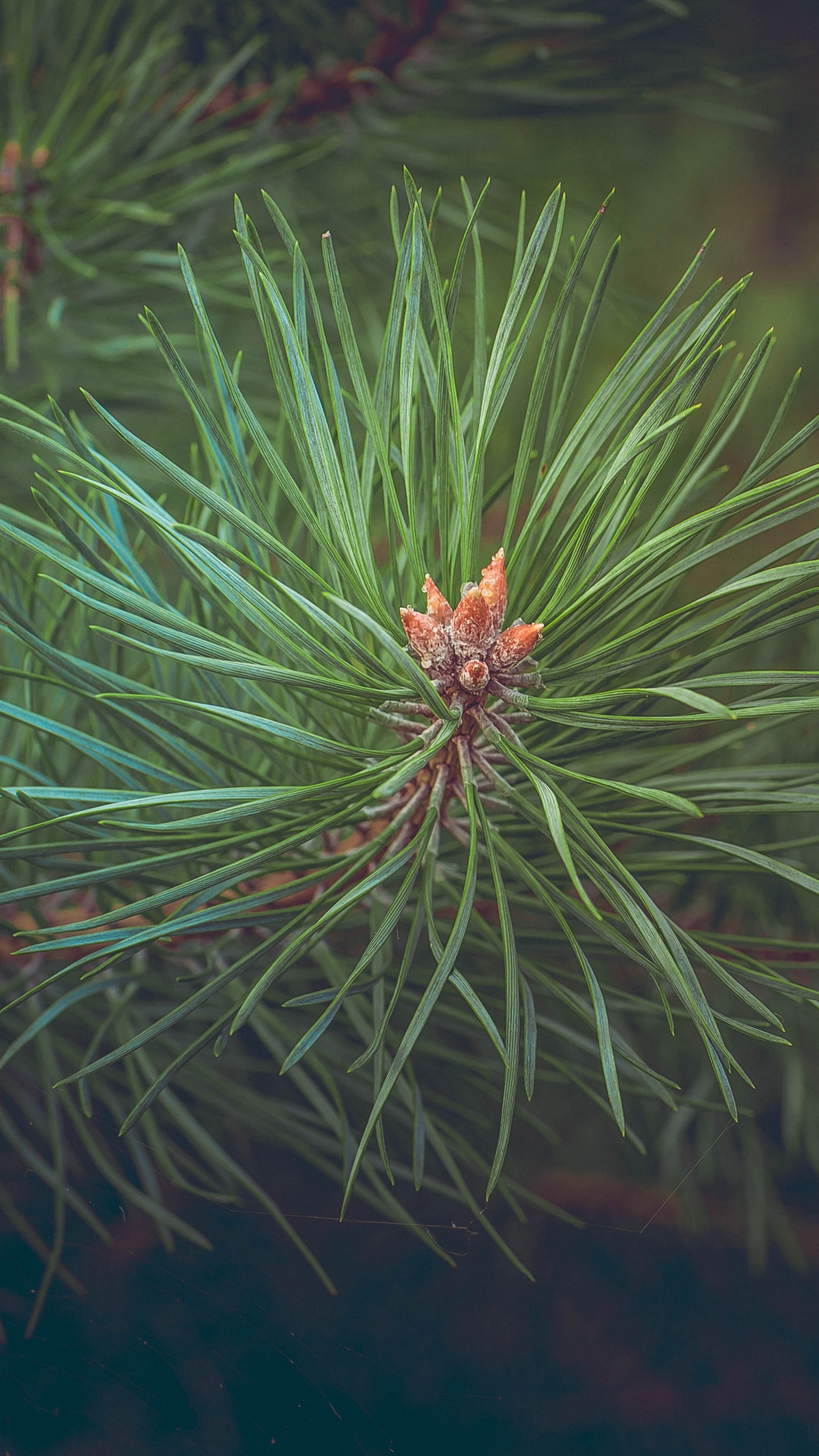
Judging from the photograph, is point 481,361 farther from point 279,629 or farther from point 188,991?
point 188,991

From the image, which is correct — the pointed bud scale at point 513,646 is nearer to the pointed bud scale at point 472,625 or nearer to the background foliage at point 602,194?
the pointed bud scale at point 472,625

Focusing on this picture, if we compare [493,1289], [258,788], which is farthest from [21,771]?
[493,1289]

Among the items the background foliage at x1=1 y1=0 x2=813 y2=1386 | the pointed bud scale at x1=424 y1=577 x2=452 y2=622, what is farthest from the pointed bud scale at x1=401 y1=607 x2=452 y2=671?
the background foliage at x1=1 y1=0 x2=813 y2=1386

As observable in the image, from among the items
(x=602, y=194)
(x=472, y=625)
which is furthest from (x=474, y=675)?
(x=602, y=194)

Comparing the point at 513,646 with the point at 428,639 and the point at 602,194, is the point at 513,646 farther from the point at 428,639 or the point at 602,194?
the point at 602,194

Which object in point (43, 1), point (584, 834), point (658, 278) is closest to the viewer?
point (584, 834)

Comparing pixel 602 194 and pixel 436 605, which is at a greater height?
pixel 602 194

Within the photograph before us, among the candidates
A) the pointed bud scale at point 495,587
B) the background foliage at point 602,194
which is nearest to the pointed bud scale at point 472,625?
the pointed bud scale at point 495,587
